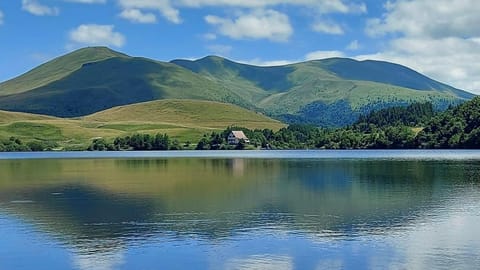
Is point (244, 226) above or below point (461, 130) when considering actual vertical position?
below

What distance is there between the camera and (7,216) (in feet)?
153

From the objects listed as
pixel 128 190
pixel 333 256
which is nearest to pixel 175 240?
pixel 333 256

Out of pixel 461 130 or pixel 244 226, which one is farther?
pixel 461 130

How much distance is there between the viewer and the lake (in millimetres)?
30203

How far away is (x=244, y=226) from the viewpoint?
3950 cm

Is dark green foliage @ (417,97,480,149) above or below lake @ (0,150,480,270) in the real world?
above

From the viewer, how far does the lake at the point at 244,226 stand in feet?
99.1

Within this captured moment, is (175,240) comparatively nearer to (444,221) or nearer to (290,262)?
(290,262)

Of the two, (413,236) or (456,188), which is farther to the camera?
(456,188)

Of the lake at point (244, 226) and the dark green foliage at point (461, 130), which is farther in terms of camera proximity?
the dark green foliage at point (461, 130)

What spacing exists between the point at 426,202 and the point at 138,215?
884 inches

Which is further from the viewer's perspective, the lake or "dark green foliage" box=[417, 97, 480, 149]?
"dark green foliage" box=[417, 97, 480, 149]

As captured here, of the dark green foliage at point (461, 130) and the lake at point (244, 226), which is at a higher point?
the dark green foliage at point (461, 130)

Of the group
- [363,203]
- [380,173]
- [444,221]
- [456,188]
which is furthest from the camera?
[380,173]
